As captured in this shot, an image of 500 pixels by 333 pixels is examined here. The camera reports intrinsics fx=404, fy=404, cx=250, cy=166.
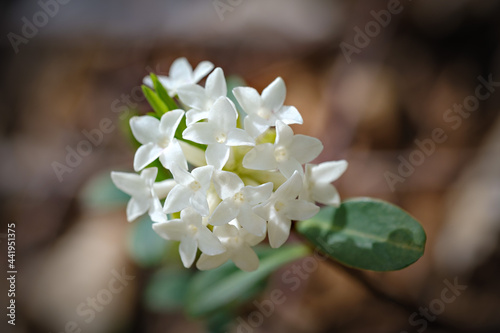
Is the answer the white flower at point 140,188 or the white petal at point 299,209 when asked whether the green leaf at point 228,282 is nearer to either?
the white petal at point 299,209

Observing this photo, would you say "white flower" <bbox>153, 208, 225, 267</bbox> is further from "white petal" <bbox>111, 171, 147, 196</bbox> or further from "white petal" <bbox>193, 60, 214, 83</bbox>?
"white petal" <bbox>193, 60, 214, 83</bbox>

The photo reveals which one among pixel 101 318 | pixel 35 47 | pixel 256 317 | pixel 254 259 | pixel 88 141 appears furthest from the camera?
pixel 35 47

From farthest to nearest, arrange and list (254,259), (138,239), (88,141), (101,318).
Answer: (88,141)
(101,318)
(138,239)
(254,259)

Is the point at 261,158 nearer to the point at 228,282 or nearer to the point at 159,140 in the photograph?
the point at 159,140

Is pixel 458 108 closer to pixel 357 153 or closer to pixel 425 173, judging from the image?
pixel 425 173

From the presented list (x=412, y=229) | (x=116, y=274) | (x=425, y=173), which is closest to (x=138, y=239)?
(x=116, y=274)

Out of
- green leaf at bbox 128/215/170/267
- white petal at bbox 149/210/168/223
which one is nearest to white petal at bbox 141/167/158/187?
white petal at bbox 149/210/168/223

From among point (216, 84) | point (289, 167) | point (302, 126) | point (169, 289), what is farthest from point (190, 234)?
point (302, 126)
